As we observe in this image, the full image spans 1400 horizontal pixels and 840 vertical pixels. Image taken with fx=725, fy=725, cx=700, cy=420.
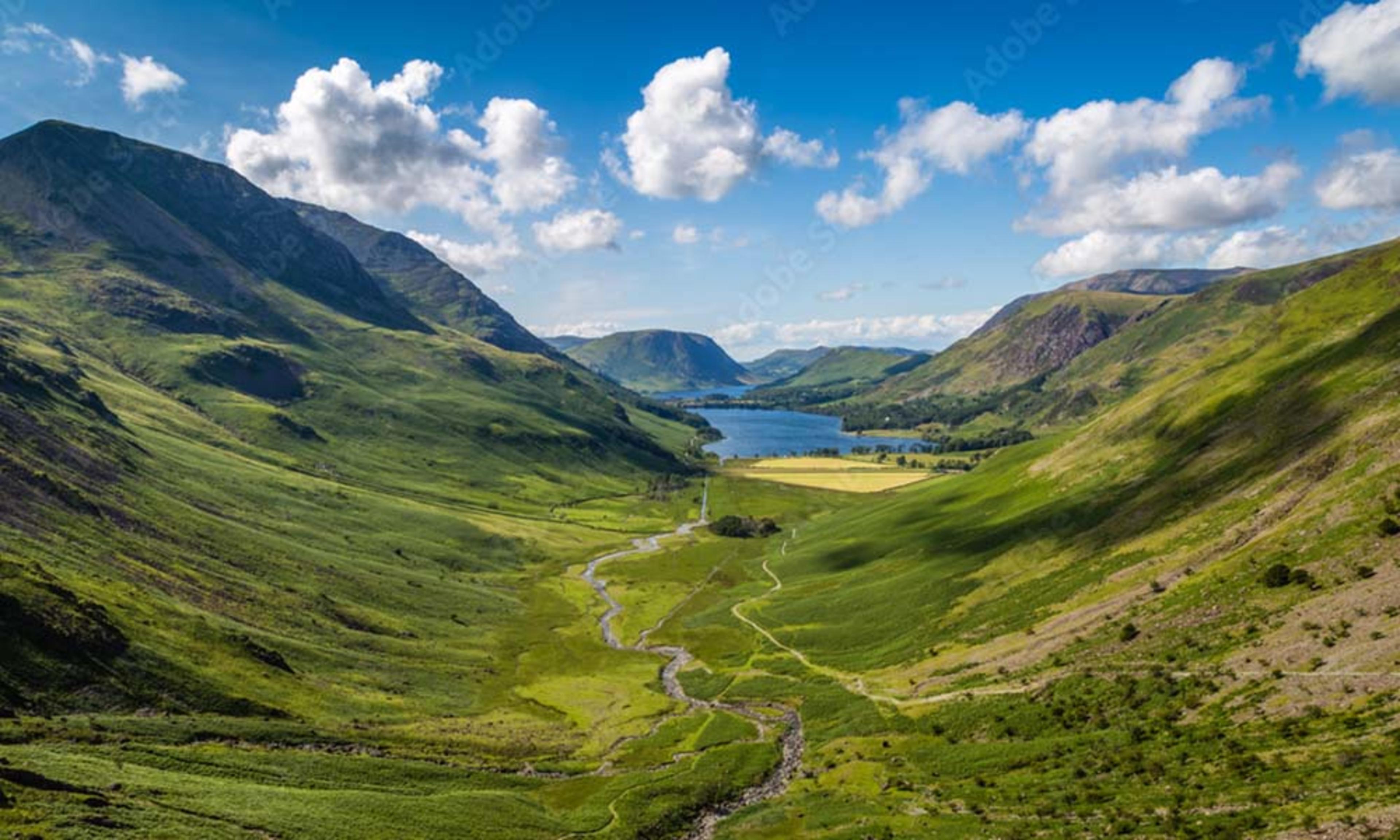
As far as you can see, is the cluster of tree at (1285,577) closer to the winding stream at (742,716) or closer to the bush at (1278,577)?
the bush at (1278,577)

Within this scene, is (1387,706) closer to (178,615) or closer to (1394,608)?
(1394,608)

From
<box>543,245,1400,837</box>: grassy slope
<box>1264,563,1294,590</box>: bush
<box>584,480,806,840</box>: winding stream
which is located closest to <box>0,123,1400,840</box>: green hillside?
<box>1264,563,1294,590</box>: bush

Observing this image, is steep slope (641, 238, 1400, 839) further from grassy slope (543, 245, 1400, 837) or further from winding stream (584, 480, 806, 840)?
winding stream (584, 480, 806, 840)

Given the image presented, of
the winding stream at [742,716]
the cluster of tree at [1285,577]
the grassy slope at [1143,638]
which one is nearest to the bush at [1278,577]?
the cluster of tree at [1285,577]

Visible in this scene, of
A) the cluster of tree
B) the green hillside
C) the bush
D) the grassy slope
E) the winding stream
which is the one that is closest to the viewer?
the grassy slope

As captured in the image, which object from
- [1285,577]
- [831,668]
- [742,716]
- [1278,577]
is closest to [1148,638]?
[1278,577]

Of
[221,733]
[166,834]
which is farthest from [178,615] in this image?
[166,834]

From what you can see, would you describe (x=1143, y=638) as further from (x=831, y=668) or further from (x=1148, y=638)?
(x=831, y=668)

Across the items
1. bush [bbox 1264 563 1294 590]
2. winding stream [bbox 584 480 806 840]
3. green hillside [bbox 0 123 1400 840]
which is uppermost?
bush [bbox 1264 563 1294 590]
